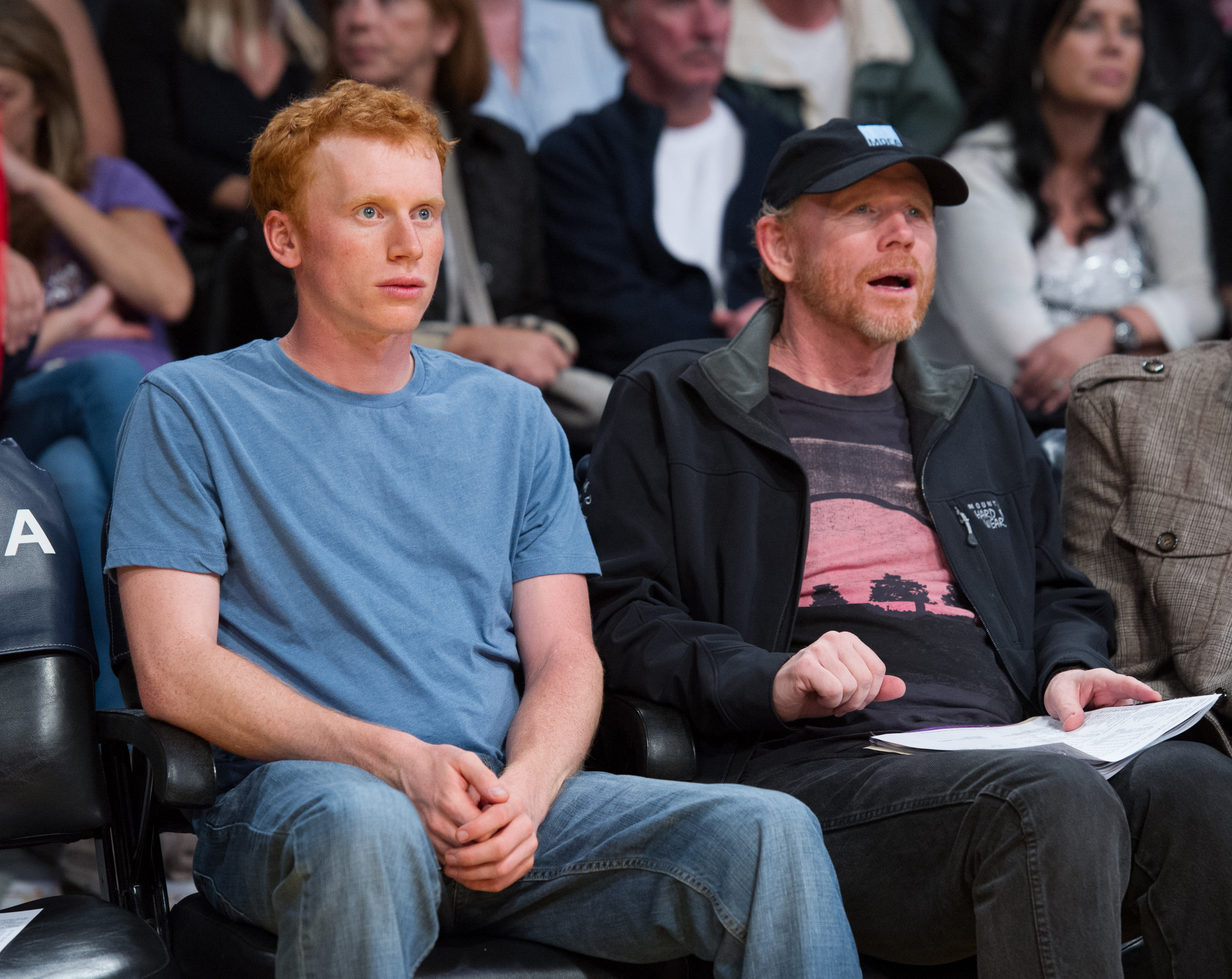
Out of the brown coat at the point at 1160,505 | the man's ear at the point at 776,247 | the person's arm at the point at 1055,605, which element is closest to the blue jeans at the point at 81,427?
the man's ear at the point at 776,247

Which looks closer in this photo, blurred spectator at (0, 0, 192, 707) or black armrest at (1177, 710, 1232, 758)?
black armrest at (1177, 710, 1232, 758)

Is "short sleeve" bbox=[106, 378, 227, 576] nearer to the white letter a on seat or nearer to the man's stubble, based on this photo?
the white letter a on seat

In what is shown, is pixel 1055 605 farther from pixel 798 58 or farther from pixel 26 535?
pixel 798 58

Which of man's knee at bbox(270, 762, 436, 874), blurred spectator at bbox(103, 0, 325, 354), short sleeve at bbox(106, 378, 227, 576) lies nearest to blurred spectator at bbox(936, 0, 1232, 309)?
blurred spectator at bbox(103, 0, 325, 354)

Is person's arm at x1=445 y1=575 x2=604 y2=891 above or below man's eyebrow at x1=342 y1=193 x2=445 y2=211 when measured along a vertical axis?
below

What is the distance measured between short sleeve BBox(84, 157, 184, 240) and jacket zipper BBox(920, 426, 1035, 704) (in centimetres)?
196

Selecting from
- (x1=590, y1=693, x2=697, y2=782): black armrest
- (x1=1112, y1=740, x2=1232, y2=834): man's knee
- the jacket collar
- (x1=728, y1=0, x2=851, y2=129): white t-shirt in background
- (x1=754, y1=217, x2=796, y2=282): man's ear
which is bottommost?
(x1=1112, y1=740, x2=1232, y2=834): man's knee

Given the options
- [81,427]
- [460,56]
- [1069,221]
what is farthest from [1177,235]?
[81,427]

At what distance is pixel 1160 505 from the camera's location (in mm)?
2322

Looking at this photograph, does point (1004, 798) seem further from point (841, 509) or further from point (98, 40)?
point (98, 40)

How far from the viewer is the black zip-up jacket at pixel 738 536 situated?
198 centimetres

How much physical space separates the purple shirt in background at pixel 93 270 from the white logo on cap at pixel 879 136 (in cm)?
153

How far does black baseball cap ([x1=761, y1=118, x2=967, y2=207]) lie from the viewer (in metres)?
2.24

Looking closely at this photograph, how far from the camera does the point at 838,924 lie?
152cm
